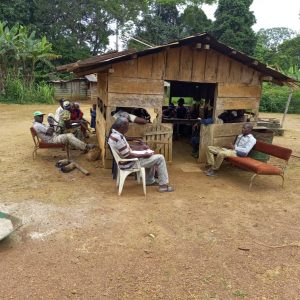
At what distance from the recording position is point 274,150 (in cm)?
731

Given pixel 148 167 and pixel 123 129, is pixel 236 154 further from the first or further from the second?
pixel 123 129

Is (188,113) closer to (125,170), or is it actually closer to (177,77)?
(177,77)

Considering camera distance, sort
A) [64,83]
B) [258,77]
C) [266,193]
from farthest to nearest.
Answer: [64,83] < [258,77] < [266,193]

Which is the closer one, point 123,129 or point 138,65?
point 123,129

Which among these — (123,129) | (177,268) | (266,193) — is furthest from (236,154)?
(177,268)

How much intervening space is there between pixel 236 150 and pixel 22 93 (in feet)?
60.6

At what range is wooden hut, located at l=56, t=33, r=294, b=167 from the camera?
24.1 ft

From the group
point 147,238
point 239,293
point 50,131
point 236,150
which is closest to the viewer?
point 239,293

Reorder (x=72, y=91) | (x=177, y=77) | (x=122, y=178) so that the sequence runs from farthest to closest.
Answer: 1. (x=72, y=91)
2. (x=177, y=77)
3. (x=122, y=178)

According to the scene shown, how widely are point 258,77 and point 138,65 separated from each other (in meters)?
3.27

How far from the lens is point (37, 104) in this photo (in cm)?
2250

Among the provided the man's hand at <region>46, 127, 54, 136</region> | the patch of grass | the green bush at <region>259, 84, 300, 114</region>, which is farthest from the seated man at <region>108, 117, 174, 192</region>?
the green bush at <region>259, 84, 300, 114</region>

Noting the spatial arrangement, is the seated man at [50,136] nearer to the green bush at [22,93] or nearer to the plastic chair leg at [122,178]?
the plastic chair leg at [122,178]

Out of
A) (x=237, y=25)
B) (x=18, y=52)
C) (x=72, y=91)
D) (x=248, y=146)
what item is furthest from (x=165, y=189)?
(x=237, y=25)
